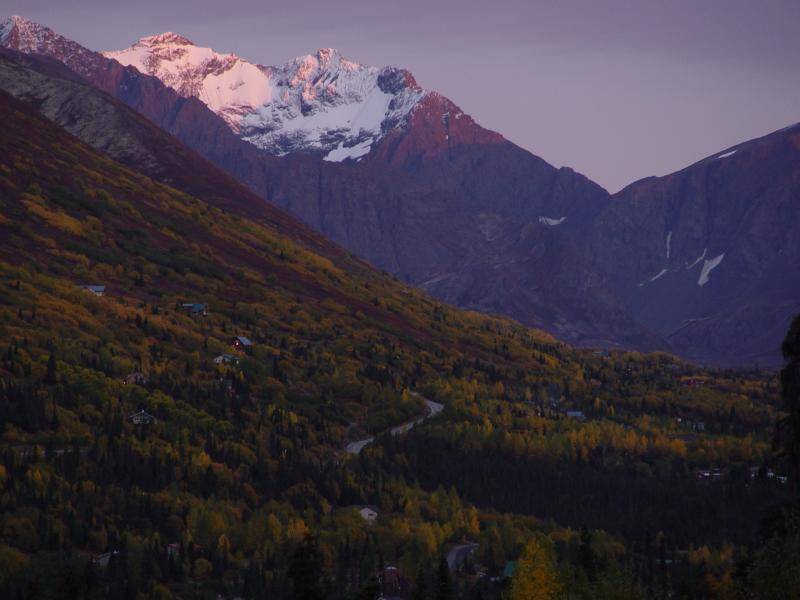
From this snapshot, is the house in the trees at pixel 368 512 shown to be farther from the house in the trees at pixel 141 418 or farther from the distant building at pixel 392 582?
the house in the trees at pixel 141 418

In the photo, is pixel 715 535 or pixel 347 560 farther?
pixel 715 535

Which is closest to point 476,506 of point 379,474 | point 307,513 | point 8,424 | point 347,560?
point 379,474

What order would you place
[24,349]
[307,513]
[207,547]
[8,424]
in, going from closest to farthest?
[207,547]
[307,513]
[8,424]
[24,349]

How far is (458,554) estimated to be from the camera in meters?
133

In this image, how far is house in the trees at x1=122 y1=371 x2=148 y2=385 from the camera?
595 ft

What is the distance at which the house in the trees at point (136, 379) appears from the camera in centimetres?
18135

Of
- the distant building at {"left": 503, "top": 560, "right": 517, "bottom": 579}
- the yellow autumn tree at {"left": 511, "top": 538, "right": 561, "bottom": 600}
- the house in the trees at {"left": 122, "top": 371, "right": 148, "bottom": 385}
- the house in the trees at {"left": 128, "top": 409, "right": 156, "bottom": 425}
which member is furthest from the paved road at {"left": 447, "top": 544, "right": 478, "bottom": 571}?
the house in the trees at {"left": 122, "top": 371, "right": 148, "bottom": 385}

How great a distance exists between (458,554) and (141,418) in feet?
155

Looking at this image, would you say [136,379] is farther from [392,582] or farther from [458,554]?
[392,582]

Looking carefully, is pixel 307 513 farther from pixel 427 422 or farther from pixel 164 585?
pixel 427 422

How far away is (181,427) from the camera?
541 feet

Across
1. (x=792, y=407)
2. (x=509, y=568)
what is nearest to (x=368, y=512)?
(x=509, y=568)

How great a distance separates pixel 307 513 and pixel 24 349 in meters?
58.0

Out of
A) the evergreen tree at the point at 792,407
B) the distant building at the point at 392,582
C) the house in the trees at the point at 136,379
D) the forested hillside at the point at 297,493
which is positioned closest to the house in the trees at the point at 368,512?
the forested hillside at the point at 297,493
